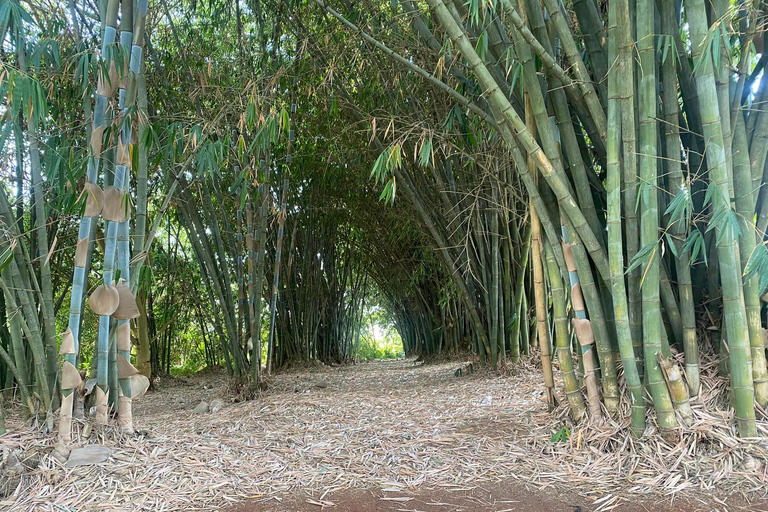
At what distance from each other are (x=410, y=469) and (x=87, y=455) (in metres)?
1.01

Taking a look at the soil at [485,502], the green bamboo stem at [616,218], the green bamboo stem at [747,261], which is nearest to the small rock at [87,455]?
the soil at [485,502]

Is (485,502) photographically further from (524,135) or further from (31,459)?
(31,459)

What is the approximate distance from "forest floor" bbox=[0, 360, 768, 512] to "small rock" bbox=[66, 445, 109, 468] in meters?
0.02

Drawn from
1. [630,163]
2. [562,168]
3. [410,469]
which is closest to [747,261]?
[630,163]

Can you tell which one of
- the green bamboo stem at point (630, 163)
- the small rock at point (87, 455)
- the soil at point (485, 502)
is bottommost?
the soil at point (485, 502)

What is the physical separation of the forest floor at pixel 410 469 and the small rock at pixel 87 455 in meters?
0.02

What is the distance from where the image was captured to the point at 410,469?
1.64m

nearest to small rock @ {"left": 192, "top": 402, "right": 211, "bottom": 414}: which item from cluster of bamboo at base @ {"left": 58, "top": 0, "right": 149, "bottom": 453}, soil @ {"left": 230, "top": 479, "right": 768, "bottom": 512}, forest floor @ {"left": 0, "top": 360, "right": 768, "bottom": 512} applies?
forest floor @ {"left": 0, "top": 360, "right": 768, "bottom": 512}

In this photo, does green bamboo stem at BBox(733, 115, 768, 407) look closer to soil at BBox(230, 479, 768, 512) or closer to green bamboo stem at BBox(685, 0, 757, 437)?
green bamboo stem at BBox(685, 0, 757, 437)

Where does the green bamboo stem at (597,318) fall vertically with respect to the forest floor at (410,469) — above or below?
above

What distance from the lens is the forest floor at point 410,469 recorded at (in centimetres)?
136

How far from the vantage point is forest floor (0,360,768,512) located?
4.46 ft

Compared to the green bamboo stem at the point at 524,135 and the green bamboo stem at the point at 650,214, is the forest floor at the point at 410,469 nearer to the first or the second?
the green bamboo stem at the point at 650,214

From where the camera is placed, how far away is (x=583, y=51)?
1.91m
